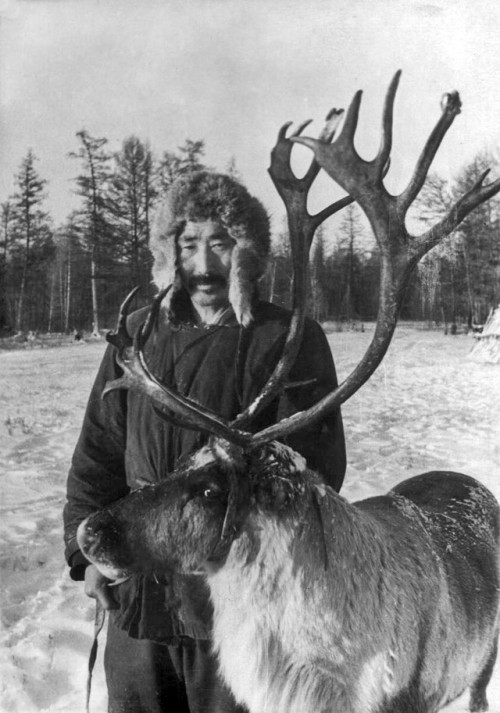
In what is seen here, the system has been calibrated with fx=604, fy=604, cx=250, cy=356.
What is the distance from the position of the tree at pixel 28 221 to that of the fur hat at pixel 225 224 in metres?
0.69

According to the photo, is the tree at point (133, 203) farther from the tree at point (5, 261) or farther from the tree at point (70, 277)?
the tree at point (5, 261)

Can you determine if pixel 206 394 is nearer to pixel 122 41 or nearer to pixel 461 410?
pixel 461 410

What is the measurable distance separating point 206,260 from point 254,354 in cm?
35

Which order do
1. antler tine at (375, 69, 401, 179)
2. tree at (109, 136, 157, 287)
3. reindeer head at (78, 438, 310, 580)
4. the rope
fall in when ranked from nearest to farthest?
antler tine at (375, 69, 401, 179) → reindeer head at (78, 438, 310, 580) → the rope → tree at (109, 136, 157, 287)

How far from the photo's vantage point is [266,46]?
7.46 ft

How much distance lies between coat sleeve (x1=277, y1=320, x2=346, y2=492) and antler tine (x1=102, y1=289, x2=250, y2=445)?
0.85ft

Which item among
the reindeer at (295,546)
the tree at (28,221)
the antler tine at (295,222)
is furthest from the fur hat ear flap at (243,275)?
the tree at (28,221)

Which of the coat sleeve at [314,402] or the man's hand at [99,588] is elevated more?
the coat sleeve at [314,402]

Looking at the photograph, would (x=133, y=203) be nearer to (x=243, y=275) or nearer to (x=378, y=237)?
(x=243, y=275)

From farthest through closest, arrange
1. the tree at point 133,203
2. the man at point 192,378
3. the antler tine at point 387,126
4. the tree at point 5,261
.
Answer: the tree at point 5,261 < the tree at point 133,203 < the man at point 192,378 < the antler tine at point 387,126

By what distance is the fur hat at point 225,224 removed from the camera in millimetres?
1965

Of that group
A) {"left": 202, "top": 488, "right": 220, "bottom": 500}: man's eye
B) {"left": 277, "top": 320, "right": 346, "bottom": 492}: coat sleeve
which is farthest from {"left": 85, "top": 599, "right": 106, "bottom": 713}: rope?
{"left": 277, "top": 320, "right": 346, "bottom": 492}: coat sleeve

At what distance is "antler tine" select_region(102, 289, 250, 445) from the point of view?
5.45ft

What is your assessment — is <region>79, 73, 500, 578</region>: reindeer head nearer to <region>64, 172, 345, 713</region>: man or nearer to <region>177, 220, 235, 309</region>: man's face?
<region>64, 172, 345, 713</region>: man
